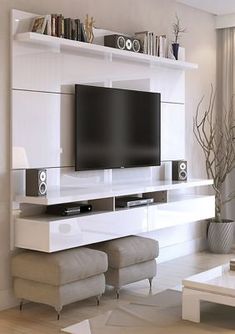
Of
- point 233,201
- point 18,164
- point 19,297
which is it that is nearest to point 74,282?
point 19,297

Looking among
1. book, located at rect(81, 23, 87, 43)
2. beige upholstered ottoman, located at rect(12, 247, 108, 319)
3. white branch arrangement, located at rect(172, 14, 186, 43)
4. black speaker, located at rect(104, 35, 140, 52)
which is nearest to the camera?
beige upholstered ottoman, located at rect(12, 247, 108, 319)

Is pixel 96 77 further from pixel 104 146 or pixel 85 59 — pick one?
pixel 104 146

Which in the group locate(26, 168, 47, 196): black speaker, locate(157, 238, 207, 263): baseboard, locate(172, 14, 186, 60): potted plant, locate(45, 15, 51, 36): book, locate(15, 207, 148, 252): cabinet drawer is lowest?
locate(157, 238, 207, 263): baseboard

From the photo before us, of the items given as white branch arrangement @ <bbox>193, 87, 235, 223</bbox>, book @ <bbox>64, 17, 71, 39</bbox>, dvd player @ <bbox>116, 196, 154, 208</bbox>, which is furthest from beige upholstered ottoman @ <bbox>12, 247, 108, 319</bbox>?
white branch arrangement @ <bbox>193, 87, 235, 223</bbox>

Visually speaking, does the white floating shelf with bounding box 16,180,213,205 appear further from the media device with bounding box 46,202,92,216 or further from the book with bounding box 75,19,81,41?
the book with bounding box 75,19,81,41

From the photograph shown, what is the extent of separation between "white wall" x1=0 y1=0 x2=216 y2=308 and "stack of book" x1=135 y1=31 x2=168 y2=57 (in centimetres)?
18

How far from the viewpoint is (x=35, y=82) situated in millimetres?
4410

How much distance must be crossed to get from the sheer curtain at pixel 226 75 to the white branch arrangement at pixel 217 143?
0.07 m

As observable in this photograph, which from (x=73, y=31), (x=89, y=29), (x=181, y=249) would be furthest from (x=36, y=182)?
(x=181, y=249)

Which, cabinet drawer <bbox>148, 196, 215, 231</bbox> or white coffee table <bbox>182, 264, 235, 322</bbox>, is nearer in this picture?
white coffee table <bbox>182, 264, 235, 322</bbox>

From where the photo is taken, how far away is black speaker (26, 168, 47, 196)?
418 cm

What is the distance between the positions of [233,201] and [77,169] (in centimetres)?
267

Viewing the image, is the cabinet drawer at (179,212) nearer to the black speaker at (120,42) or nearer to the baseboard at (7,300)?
the baseboard at (7,300)

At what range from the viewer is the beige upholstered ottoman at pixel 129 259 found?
4.45 m
